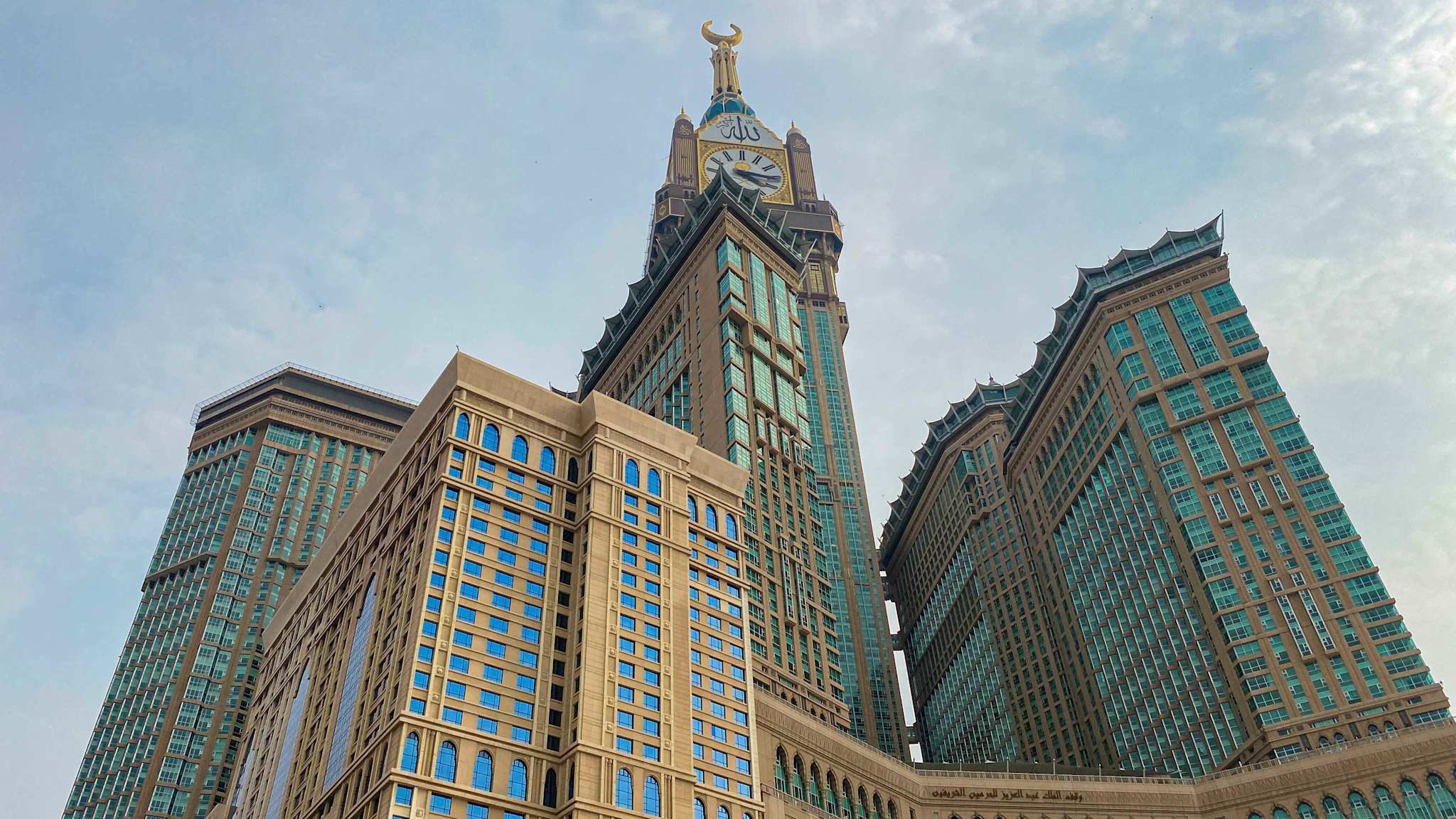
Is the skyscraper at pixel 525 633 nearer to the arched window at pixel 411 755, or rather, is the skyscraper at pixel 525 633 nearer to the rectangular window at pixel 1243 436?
the arched window at pixel 411 755

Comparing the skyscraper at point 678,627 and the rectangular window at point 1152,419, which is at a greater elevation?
the rectangular window at point 1152,419

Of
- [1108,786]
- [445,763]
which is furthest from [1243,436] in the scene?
[445,763]

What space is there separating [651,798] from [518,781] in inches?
372

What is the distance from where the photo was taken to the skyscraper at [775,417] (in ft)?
420

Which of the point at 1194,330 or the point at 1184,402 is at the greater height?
the point at 1194,330

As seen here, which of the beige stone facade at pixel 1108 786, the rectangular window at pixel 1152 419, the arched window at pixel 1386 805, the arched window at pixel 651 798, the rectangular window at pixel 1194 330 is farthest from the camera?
the rectangular window at pixel 1152 419

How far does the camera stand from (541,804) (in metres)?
80.8

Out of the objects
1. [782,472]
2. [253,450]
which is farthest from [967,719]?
[253,450]

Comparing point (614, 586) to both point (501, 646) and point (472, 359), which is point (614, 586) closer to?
point (501, 646)

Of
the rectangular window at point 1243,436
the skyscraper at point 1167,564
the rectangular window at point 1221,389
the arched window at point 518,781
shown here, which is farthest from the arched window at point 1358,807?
the arched window at point 518,781

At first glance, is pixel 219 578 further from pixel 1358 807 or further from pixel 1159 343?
pixel 1358 807

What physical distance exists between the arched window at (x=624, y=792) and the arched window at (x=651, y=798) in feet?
2.63

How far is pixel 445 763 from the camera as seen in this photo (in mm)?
78688

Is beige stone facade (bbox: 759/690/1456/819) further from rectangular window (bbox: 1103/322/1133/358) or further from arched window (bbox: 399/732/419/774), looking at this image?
rectangular window (bbox: 1103/322/1133/358)
